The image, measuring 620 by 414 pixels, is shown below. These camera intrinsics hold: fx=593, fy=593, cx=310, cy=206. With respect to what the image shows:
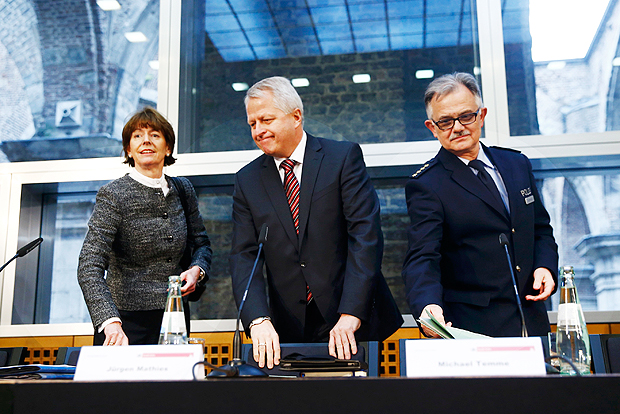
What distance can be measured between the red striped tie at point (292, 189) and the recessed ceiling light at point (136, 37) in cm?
191

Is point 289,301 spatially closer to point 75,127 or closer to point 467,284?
point 467,284

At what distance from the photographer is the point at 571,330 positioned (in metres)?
1.33

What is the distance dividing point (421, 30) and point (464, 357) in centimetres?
278

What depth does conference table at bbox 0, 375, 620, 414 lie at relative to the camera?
0.78 meters

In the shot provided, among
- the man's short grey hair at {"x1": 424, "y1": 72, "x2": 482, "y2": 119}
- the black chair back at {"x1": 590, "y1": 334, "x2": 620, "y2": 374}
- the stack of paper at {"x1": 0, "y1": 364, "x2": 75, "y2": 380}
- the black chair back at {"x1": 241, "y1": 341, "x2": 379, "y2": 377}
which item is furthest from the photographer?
the man's short grey hair at {"x1": 424, "y1": 72, "x2": 482, "y2": 119}

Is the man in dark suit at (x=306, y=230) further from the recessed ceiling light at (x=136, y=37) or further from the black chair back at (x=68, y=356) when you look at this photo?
the recessed ceiling light at (x=136, y=37)

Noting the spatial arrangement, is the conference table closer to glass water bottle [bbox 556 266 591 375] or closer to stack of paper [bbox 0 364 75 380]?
stack of paper [bbox 0 364 75 380]

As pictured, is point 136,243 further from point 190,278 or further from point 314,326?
point 314,326

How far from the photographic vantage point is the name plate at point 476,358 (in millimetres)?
988

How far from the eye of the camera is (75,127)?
12.0 feet

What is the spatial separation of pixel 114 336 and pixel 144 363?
930 mm

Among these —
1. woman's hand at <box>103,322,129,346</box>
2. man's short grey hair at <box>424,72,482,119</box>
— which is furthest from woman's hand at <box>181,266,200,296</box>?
man's short grey hair at <box>424,72,482,119</box>

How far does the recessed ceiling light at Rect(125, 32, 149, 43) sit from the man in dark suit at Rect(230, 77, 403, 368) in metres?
1.76

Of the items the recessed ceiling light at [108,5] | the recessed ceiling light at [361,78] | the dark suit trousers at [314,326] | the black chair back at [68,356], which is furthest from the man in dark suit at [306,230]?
the recessed ceiling light at [108,5]
